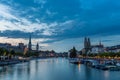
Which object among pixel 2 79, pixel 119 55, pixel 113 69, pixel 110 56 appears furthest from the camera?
pixel 110 56

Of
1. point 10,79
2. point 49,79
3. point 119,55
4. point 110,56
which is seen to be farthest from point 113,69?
point 110,56

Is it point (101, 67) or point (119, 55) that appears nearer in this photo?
point (101, 67)

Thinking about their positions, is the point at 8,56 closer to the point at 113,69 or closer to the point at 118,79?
the point at 113,69

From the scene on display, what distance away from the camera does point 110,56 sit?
132m

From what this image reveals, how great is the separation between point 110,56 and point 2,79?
93493 millimetres

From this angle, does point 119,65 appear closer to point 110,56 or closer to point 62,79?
point 62,79

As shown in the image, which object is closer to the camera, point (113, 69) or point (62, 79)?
point (62, 79)

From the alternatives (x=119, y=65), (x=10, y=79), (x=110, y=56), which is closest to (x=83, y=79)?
(x=10, y=79)

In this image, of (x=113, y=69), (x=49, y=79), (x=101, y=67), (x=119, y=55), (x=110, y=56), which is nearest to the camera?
(x=49, y=79)

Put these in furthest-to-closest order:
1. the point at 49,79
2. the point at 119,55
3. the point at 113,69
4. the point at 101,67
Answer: the point at 119,55
the point at 101,67
the point at 113,69
the point at 49,79

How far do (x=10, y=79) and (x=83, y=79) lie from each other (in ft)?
40.8

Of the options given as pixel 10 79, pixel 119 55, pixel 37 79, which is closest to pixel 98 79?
pixel 37 79

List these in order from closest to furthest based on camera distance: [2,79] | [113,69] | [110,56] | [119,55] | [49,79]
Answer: [2,79] → [49,79] → [113,69] → [119,55] → [110,56]

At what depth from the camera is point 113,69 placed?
218ft
